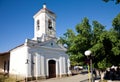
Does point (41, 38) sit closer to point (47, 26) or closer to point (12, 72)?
point (47, 26)

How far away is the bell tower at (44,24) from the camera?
25609mm

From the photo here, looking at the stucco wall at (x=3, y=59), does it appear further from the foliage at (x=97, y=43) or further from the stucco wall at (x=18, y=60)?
the foliage at (x=97, y=43)

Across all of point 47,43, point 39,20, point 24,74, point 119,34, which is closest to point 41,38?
point 47,43

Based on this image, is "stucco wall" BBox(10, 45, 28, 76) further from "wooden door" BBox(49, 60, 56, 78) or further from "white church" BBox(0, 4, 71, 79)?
"wooden door" BBox(49, 60, 56, 78)

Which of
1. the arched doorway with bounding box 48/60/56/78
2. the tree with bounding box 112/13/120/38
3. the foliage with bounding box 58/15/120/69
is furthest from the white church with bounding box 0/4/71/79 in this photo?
the tree with bounding box 112/13/120/38

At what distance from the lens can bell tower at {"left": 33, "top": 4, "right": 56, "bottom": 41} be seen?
25609 mm

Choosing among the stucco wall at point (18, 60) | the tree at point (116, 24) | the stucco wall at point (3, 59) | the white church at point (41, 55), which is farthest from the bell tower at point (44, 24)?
the tree at point (116, 24)

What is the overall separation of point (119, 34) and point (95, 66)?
3.67 meters

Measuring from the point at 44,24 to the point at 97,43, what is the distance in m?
12.2

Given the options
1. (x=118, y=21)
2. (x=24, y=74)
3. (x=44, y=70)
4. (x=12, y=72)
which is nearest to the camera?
(x=118, y=21)

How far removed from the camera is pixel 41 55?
2408 centimetres

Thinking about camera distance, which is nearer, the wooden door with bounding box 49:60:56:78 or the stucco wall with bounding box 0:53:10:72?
the wooden door with bounding box 49:60:56:78

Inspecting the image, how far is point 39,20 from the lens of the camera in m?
26.5

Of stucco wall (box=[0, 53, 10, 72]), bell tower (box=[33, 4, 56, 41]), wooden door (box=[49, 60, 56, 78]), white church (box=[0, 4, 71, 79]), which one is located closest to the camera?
white church (box=[0, 4, 71, 79])
